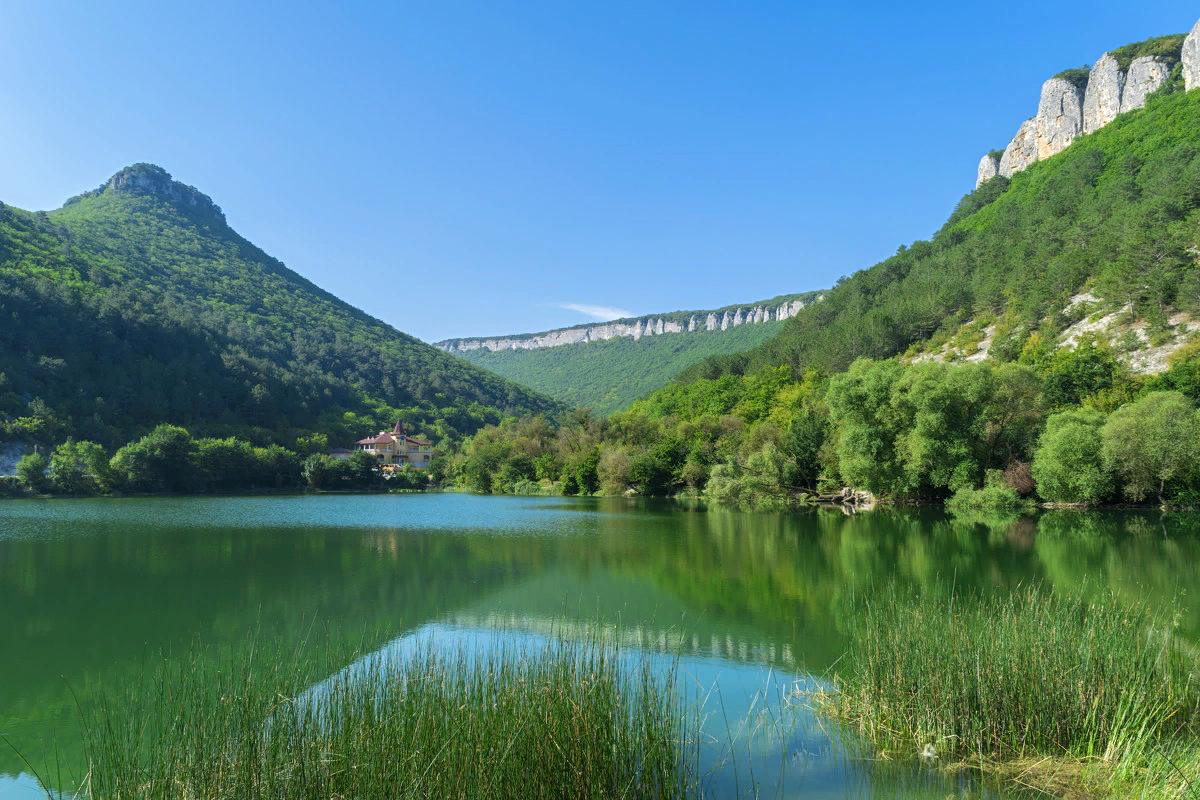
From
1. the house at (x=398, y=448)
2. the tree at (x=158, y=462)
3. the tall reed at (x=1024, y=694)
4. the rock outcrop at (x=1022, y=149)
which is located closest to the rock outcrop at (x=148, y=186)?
the house at (x=398, y=448)

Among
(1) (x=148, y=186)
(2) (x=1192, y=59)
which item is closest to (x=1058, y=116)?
(2) (x=1192, y=59)

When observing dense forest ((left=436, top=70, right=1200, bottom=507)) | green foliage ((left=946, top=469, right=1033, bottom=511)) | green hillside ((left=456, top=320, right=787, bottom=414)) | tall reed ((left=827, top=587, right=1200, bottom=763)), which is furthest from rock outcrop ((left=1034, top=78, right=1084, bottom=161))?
tall reed ((left=827, top=587, right=1200, bottom=763))

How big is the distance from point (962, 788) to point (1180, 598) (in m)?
10.9

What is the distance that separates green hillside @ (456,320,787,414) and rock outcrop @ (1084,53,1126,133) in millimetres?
49437

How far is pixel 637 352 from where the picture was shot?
156 metres

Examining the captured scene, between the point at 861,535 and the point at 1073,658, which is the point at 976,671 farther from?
the point at 861,535

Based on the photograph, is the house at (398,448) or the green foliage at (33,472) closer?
the green foliage at (33,472)

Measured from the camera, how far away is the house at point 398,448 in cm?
8944

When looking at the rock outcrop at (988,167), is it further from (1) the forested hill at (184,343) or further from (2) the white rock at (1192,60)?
(1) the forested hill at (184,343)

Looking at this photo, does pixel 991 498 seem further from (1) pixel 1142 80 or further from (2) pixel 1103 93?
(2) pixel 1103 93

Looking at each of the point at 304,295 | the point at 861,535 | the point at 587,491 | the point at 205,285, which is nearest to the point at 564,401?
the point at 304,295

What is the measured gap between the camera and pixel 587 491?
6438 cm

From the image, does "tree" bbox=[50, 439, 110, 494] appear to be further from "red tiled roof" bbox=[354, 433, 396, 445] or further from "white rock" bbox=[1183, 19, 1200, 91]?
"white rock" bbox=[1183, 19, 1200, 91]

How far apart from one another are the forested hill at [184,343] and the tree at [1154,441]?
72.8 m
